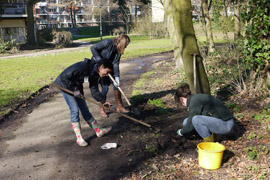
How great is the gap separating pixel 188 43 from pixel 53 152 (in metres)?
2.98

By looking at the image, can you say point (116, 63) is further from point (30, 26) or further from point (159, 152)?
point (30, 26)

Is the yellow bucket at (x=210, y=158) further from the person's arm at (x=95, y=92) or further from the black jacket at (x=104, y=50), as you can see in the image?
the black jacket at (x=104, y=50)

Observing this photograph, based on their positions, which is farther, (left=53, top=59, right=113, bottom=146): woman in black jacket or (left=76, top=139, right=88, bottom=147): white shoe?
(left=76, top=139, right=88, bottom=147): white shoe

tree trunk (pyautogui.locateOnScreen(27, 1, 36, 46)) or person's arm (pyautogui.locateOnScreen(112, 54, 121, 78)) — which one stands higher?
tree trunk (pyautogui.locateOnScreen(27, 1, 36, 46))

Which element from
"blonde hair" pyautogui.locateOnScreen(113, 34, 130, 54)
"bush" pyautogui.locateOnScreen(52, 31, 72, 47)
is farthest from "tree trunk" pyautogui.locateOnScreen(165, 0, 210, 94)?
"bush" pyautogui.locateOnScreen(52, 31, 72, 47)

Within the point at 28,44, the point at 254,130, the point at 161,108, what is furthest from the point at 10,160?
the point at 28,44

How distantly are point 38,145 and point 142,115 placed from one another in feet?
7.34

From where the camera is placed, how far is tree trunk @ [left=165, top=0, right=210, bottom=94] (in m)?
5.40

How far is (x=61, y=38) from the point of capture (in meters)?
29.2

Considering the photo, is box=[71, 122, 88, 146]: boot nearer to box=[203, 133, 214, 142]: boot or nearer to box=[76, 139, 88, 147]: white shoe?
box=[76, 139, 88, 147]: white shoe

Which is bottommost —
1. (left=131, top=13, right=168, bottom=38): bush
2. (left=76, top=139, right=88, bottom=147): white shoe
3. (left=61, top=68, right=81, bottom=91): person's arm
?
(left=76, top=139, right=88, bottom=147): white shoe

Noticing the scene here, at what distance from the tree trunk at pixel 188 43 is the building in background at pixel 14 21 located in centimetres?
2833

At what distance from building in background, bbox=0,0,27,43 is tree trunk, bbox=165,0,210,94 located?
28334 mm

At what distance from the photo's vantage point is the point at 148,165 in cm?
420
